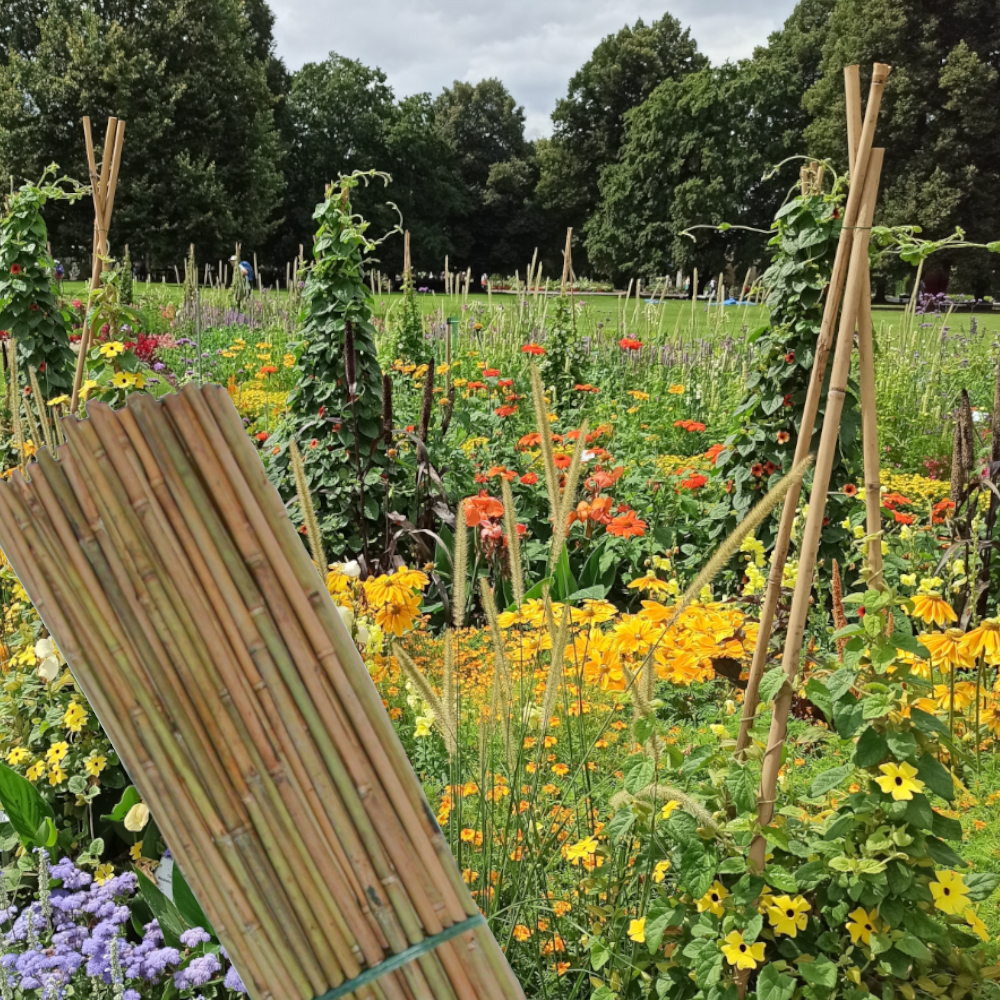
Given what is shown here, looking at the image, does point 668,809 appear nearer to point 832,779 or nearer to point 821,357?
point 832,779

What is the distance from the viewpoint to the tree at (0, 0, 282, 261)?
23.3 meters

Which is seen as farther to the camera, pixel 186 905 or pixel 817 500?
pixel 186 905

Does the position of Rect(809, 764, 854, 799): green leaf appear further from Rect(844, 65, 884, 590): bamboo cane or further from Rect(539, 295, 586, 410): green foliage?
Rect(539, 295, 586, 410): green foliage

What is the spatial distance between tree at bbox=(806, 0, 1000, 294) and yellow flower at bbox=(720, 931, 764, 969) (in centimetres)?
2932

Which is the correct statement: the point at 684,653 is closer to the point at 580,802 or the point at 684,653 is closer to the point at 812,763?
the point at 580,802

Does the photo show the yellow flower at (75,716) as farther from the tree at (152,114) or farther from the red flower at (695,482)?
the tree at (152,114)

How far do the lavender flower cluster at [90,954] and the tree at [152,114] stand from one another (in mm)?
24827

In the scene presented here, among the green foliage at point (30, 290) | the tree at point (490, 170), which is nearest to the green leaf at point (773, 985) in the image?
the green foliage at point (30, 290)

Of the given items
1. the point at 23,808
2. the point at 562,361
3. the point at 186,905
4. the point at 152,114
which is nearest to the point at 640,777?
the point at 186,905

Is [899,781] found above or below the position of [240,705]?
below

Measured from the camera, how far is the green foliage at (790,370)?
10.3ft

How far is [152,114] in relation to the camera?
23.7m

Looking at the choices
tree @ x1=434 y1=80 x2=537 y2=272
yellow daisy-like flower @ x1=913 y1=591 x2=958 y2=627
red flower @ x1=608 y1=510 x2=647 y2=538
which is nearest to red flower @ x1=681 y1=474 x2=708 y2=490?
red flower @ x1=608 y1=510 x2=647 y2=538

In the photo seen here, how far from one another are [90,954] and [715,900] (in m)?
1.31
